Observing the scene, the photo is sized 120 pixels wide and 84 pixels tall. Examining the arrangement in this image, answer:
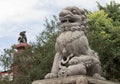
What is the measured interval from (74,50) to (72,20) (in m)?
0.77

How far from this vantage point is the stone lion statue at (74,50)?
9.16 metres

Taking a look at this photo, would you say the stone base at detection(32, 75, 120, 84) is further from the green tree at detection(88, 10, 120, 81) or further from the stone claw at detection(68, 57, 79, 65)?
the green tree at detection(88, 10, 120, 81)

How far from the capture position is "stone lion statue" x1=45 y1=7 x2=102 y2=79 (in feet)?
30.0

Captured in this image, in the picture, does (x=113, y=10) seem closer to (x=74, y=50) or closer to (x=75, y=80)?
(x=74, y=50)

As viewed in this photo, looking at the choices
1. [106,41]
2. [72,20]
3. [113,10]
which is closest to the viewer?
[72,20]

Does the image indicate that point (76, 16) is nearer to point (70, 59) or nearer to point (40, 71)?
point (70, 59)

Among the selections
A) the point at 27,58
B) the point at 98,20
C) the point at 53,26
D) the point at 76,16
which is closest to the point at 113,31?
the point at 98,20

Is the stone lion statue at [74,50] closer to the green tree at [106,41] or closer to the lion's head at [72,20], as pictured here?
the lion's head at [72,20]

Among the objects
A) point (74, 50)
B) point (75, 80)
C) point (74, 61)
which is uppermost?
point (74, 50)

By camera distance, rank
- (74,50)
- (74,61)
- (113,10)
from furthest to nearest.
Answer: (113,10) < (74,50) < (74,61)

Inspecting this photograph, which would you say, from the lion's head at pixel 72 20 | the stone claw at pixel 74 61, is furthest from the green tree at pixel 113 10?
the stone claw at pixel 74 61

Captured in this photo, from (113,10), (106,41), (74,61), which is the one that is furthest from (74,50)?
(113,10)

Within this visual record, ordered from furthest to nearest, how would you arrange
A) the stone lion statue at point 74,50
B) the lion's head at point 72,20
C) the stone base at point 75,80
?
the lion's head at point 72,20
the stone lion statue at point 74,50
the stone base at point 75,80

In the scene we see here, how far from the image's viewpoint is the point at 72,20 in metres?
9.70
